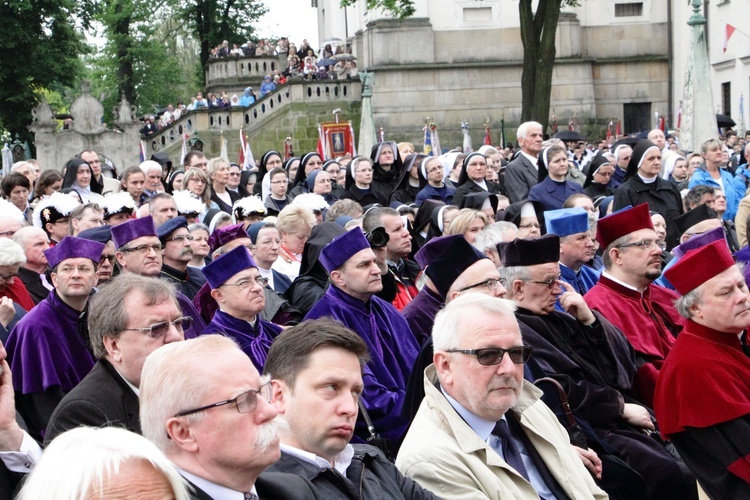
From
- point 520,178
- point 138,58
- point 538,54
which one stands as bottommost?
point 520,178

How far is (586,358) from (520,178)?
6718 mm

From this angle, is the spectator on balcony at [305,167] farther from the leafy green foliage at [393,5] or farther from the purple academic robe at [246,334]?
the leafy green foliage at [393,5]

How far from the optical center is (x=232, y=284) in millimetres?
6715

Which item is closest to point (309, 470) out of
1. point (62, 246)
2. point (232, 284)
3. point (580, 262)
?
point (232, 284)

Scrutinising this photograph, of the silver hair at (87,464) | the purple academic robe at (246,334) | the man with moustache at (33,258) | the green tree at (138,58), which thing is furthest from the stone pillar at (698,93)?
the green tree at (138,58)

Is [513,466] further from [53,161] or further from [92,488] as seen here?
[53,161]

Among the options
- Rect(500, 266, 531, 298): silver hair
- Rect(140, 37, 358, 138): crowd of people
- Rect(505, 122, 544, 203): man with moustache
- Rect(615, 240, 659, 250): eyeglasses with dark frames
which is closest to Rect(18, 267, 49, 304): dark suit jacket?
Rect(500, 266, 531, 298): silver hair

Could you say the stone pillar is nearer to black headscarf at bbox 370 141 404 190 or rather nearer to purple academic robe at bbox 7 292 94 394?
black headscarf at bbox 370 141 404 190

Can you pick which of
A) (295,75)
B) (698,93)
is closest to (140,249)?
(698,93)

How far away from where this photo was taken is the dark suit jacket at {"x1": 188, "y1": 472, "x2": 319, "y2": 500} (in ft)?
13.0

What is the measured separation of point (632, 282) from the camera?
304 inches

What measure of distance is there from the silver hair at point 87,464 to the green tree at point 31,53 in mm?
36889

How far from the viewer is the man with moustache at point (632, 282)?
751 centimetres

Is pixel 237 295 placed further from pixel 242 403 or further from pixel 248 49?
pixel 248 49
